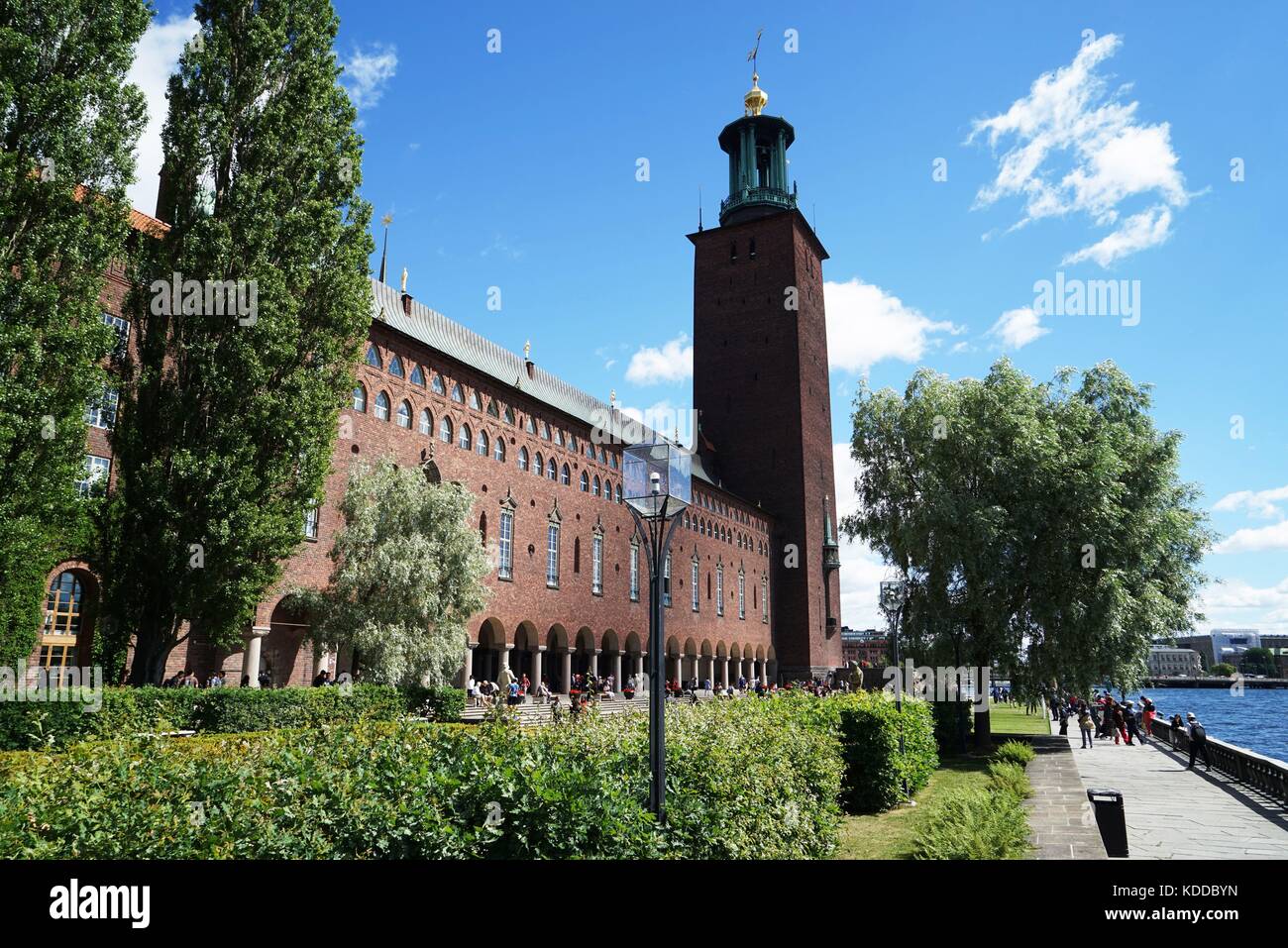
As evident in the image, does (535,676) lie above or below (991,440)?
below

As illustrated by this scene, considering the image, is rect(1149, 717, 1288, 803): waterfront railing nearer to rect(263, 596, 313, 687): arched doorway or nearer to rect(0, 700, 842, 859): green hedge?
rect(0, 700, 842, 859): green hedge

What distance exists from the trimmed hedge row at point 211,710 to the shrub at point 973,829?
7.64 meters

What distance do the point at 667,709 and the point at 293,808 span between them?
648cm

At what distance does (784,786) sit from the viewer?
8.66 metres

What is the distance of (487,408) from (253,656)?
14782 mm

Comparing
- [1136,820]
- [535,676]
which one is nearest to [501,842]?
[1136,820]

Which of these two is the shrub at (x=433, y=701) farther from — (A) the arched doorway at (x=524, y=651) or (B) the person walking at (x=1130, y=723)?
(B) the person walking at (x=1130, y=723)

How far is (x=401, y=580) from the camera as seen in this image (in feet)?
73.7

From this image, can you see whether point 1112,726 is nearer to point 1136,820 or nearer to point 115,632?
point 1136,820

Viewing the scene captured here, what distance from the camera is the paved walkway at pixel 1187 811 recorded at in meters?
10.3

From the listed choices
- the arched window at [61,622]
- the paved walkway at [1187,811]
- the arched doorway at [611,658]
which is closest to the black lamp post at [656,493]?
the paved walkway at [1187,811]

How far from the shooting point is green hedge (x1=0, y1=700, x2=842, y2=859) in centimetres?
445

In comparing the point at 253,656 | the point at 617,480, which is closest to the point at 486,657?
the point at 253,656

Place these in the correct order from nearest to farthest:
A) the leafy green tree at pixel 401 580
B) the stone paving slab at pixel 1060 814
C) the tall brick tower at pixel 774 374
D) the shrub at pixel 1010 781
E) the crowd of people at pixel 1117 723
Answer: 1. the stone paving slab at pixel 1060 814
2. the shrub at pixel 1010 781
3. the leafy green tree at pixel 401 580
4. the crowd of people at pixel 1117 723
5. the tall brick tower at pixel 774 374
